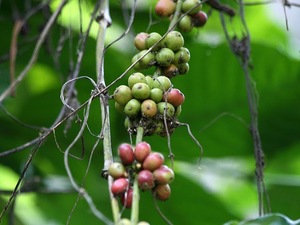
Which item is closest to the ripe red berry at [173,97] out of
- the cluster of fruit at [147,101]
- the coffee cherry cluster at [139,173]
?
the cluster of fruit at [147,101]

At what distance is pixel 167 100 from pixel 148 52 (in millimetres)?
107

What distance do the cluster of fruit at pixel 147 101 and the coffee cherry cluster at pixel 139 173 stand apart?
0.08 meters

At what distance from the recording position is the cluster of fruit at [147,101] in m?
0.82

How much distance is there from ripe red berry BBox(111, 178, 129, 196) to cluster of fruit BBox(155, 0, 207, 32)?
37cm

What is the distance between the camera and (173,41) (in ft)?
3.00

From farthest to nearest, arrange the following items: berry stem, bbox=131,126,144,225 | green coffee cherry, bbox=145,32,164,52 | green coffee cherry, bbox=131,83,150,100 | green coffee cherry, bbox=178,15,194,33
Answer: green coffee cherry, bbox=178,15,194,33 < green coffee cherry, bbox=145,32,164,52 < green coffee cherry, bbox=131,83,150,100 < berry stem, bbox=131,126,144,225

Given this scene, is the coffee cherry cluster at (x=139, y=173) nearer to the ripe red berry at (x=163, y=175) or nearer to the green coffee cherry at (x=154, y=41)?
the ripe red berry at (x=163, y=175)

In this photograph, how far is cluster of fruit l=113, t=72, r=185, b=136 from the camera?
82 centimetres

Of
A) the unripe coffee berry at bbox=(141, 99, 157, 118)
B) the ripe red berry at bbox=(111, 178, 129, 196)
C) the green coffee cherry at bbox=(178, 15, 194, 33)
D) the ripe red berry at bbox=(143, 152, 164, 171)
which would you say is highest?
the green coffee cherry at bbox=(178, 15, 194, 33)

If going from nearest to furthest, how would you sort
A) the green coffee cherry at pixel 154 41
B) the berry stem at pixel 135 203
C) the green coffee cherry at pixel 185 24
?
the berry stem at pixel 135 203 → the green coffee cherry at pixel 154 41 → the green coffee cherry at pixel 185 24

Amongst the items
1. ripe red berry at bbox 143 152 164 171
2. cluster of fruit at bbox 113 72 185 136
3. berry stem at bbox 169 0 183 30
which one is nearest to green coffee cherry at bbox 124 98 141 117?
cluster of fruit at bbox 113 72 185 136

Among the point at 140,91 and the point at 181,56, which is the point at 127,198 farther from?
the point at 181,56

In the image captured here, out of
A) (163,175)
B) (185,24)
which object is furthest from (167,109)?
(185,24)

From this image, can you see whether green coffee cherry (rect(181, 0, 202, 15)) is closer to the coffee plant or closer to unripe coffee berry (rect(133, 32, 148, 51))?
the coffee plant
